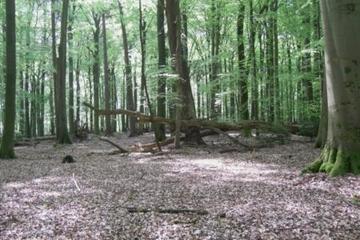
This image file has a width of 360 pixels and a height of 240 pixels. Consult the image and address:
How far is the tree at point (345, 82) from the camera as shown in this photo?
24.1 ft

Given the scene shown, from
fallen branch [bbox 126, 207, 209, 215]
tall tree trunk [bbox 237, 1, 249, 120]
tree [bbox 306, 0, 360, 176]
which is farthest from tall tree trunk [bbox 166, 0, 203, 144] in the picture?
fallen branch [bbox 126, 207, 209, 215]

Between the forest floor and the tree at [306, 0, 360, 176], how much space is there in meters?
0.56

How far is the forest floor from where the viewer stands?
4801 millimetres

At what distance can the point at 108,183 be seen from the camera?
8.37m

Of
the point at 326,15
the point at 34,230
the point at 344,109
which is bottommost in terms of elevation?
the point at 34,230

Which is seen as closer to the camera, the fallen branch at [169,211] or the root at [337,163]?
the fallen branch at [169,211]

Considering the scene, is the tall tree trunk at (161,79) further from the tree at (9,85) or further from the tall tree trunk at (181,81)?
the tree at (9,85)

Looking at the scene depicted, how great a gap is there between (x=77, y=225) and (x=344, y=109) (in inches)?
198

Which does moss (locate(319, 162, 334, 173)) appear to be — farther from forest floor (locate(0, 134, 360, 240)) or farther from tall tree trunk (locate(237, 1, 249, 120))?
tall tree trunk (locate(237, 1, 249, 120))

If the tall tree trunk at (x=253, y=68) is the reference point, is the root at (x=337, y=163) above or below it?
below

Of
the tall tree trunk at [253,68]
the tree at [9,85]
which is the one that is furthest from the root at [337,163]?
the tall tree trunk at [253,68]

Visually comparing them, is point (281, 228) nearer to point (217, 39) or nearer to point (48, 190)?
point (48, 190)

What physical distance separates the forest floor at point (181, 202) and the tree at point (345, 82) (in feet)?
1.85

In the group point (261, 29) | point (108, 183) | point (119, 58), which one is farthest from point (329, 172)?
point (119, 58)
